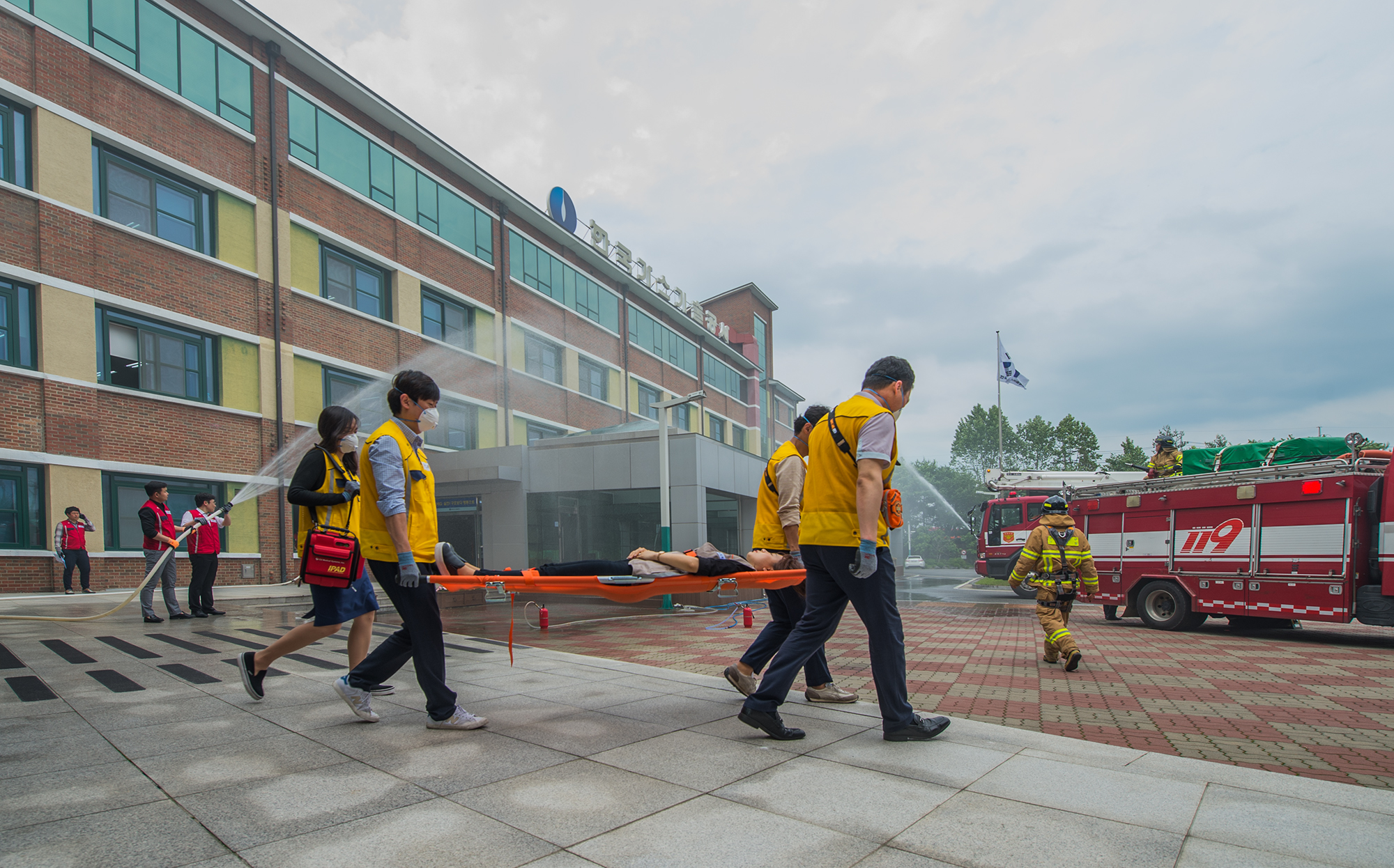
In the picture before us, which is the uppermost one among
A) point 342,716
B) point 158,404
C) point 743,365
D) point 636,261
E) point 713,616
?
point 636,261

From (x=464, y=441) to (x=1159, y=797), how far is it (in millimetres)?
25024

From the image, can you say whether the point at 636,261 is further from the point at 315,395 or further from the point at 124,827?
the point at 124,827

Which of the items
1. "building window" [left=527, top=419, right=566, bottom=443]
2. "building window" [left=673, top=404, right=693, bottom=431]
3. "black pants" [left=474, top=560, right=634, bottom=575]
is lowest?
"black pants" [left=474, top=560, right=634, bottom=575]

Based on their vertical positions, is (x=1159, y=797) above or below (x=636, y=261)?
below

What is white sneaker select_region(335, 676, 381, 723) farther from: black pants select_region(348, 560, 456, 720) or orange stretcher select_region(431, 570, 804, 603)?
orange stretcher select_region(431, 570, 804, 603)

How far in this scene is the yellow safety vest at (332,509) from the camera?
464 cm

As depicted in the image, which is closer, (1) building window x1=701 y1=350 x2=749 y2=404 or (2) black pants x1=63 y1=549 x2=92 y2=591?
(2) black pants x1=63 y1=549 x2=92 y2=591

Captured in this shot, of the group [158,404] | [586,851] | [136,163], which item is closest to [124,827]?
[586,851]

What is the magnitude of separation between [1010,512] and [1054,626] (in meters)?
16.1

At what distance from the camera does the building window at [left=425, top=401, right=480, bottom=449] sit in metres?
25.2

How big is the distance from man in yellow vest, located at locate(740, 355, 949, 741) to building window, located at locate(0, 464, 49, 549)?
16433 millimetres

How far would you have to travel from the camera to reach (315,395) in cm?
2036

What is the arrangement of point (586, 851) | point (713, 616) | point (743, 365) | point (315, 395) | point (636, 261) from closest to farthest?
point (586, 851), point (713, 616), point (315, 395), point (636, 261), point (743, 365)

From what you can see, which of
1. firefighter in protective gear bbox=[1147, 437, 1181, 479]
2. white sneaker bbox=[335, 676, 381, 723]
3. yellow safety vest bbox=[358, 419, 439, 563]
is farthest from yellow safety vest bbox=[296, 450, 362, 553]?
firefighter in protective gear bbox=[1147, 437, 1181, 479]
